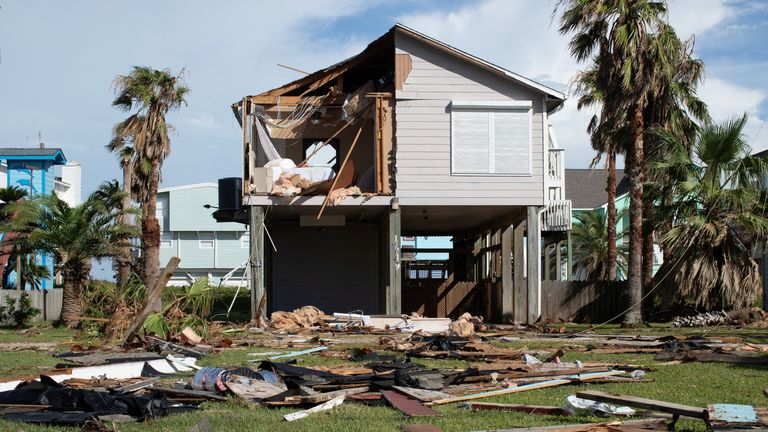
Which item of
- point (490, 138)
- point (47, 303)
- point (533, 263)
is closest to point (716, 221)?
point (533, 263)

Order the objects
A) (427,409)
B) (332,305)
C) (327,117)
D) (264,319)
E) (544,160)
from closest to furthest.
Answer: (427,409)
(264,319)
(544,160)
(327,117)
(332,305)

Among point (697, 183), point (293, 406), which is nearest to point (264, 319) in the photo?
point (697, 183)

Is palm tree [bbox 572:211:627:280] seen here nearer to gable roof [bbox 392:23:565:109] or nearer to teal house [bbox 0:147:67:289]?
gable roof [bbox 392:23:565:109]

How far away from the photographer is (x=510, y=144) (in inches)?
964

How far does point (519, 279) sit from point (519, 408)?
17.6 metres

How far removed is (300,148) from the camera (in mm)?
27984

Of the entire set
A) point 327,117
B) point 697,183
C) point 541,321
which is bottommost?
point 541,321

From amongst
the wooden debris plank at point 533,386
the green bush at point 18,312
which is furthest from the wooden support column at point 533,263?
the green bush at point 18,312

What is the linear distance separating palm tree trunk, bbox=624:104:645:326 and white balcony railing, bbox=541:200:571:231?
21.9 feet

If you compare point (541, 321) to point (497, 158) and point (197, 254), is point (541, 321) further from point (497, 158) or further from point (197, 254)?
point (197, 254)

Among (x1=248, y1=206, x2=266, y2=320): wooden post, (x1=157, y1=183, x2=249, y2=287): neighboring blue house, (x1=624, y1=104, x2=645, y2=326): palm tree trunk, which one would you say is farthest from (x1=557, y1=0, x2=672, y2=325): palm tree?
(x1=157, y1=183, x2=249, y2=287): neighboring blue house

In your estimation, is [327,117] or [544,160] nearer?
[544,160]

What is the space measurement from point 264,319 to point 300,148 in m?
6.88

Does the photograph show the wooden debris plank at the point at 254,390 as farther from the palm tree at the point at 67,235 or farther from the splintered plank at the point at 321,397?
the palm tree at the point at 67,235
